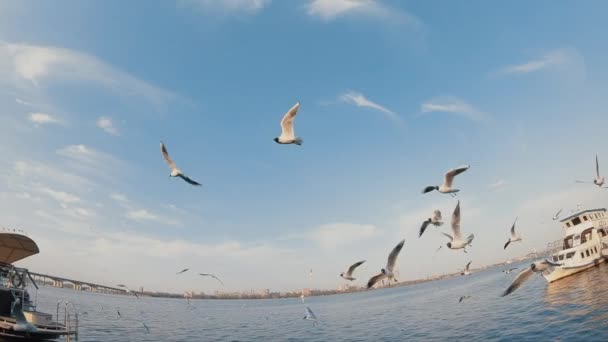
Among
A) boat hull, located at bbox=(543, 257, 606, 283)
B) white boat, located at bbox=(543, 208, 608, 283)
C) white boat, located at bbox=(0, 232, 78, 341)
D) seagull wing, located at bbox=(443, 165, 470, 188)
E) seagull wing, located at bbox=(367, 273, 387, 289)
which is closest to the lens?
seagull wing, located at bbox=(367, 273, 387, 289)

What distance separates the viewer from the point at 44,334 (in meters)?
26.3

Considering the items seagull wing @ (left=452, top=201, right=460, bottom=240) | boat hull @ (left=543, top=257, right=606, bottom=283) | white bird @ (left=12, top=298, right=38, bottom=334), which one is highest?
seagull wing @ (left=452, top=201, right=460, bottom=240)

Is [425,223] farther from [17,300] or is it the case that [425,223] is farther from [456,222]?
[17,300]

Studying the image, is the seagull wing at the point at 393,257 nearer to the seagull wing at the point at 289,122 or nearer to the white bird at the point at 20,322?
the seagull wing at the point at 289,122

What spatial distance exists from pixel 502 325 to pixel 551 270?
70.8 feet

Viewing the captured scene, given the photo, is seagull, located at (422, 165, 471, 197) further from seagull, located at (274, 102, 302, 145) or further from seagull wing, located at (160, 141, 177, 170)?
seagull wing, located at (160, 141, 177, 170)

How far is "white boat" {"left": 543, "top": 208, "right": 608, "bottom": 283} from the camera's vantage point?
157 feet

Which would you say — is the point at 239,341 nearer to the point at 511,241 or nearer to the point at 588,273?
the point at 511,241

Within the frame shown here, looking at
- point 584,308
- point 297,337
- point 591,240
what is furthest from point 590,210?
point 297,337

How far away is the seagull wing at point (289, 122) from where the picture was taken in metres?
15.8

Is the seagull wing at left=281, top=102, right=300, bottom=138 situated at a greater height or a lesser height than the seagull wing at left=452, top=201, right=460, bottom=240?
greater

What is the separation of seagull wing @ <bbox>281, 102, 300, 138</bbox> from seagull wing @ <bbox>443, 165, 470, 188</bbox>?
7.17m

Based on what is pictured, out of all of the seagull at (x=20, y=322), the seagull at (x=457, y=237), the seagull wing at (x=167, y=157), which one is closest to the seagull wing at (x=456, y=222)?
the seagull at (x=457, y=237)

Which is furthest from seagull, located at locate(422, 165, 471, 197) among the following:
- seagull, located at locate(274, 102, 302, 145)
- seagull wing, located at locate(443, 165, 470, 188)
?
seagull, located at locate(274, 102, 302, 145)
